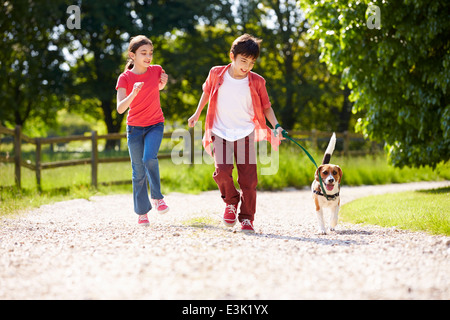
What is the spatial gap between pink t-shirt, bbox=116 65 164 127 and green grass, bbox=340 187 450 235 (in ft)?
10.0

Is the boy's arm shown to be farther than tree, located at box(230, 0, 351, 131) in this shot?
No

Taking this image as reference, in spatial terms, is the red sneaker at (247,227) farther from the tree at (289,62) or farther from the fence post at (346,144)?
the tree at (289,62)

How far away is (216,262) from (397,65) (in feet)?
24.7

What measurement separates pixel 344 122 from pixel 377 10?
70.7 ft

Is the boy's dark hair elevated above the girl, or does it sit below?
above

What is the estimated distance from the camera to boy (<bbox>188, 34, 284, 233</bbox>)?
17.8 ft

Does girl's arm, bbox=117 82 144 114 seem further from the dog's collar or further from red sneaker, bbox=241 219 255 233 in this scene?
the dog's collar

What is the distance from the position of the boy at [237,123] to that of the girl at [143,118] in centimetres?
62

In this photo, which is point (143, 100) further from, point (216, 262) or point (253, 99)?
point (216, 262)

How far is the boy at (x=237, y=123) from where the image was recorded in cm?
543

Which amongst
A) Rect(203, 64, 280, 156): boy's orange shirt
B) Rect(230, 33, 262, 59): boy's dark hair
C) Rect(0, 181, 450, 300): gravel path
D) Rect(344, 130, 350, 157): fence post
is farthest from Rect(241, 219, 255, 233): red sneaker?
Rect(344, 130, 350, 157): fence post
